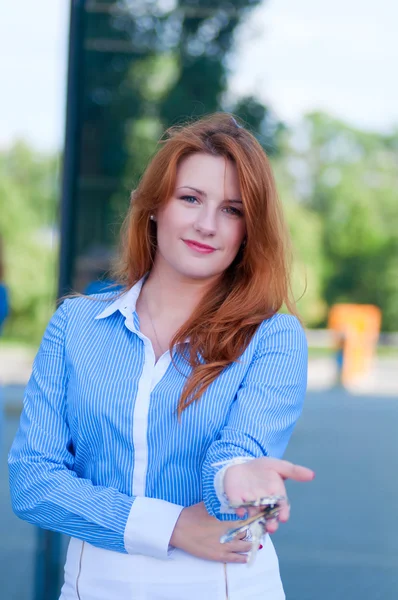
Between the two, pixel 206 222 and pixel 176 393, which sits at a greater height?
pixel 206 222

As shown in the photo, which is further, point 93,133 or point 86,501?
point 93,133

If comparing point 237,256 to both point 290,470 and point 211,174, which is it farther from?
point 290,470

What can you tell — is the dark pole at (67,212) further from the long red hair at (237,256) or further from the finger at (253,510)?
the finger at (253,510)

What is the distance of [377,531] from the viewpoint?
2855 mm

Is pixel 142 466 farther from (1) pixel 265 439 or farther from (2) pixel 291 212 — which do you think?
(2) pixel 291 212

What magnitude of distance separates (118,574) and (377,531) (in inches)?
76.4

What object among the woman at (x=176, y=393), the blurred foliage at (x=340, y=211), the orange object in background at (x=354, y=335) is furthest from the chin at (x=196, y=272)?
the orange object in background at (x=354, y=335)

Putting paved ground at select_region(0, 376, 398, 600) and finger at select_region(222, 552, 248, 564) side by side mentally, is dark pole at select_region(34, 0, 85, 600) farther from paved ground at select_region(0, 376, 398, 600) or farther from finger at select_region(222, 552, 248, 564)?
finger at select_region(222, 552, 248, 564)

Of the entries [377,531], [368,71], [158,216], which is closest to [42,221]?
[368,71]

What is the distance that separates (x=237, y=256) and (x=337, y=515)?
1906 millimetres

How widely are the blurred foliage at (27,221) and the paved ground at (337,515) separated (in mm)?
991

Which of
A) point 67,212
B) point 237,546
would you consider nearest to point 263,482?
point 237,546

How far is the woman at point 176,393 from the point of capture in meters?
1.08

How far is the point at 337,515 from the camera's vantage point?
2951 millimetres
